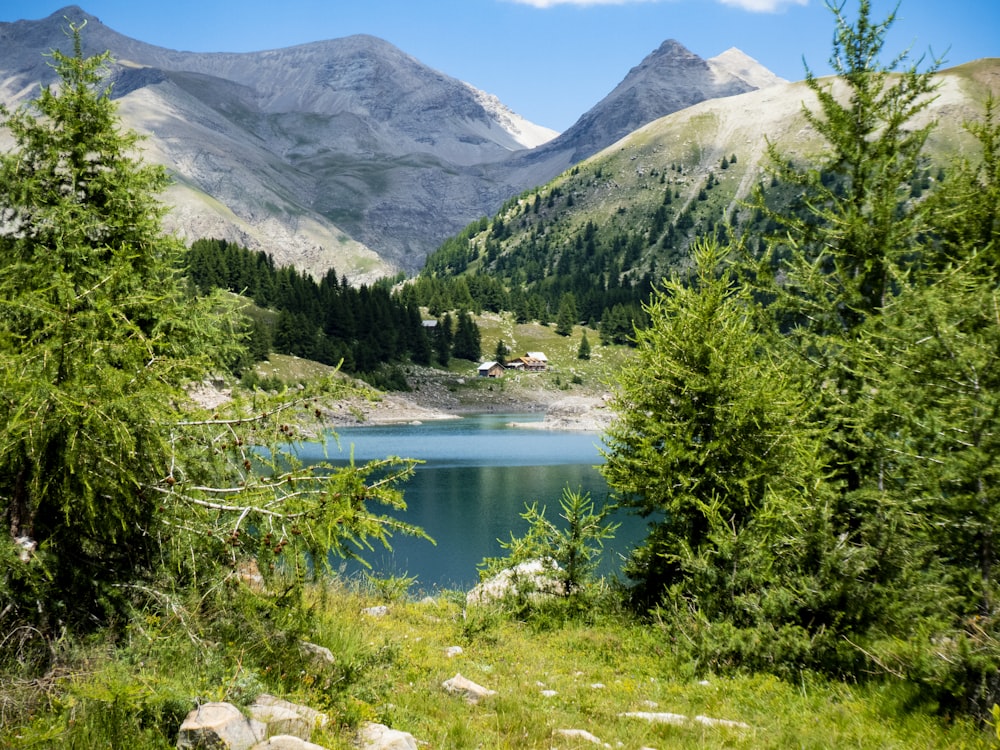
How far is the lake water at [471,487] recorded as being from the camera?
29.2 meters

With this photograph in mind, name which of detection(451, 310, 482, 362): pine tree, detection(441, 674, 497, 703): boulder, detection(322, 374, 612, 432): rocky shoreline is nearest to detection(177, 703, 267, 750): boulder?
detection(441, 674, 497, 703): boulder

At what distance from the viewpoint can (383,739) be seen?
5.34 metres

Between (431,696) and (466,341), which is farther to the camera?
(466,341)

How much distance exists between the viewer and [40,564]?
496 centimetres

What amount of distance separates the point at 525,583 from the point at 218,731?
9.85m

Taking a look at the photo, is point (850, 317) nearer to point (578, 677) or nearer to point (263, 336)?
point (578, 677)

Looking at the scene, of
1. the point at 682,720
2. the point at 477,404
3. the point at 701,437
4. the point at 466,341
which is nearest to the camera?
the point at 682,720

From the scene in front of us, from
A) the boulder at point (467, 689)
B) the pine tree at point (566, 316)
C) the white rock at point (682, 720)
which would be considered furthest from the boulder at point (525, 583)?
the pine tree at point (566, 316)

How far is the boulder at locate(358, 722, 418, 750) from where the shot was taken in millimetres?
5211

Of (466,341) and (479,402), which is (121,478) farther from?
(466,341)

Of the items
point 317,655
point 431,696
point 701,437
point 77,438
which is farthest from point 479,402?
point 77,438

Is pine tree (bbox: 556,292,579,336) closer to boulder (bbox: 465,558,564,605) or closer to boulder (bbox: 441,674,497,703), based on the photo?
boulder (bbox: 465,558,564,605)

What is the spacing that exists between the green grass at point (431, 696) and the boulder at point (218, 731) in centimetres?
24

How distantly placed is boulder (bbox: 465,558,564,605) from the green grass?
3.54 metres
